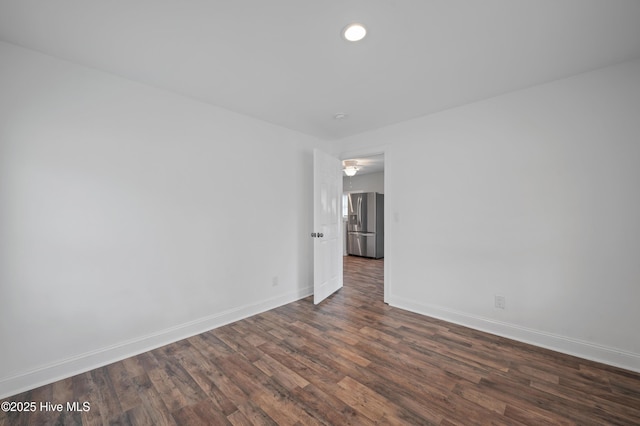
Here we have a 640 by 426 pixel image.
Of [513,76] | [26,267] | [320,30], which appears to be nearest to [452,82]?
[513,76]

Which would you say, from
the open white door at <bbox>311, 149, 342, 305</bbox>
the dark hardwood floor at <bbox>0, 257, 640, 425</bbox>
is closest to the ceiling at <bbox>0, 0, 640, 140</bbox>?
the open white door at <bbox>311, 149, 342, 305</bbox>

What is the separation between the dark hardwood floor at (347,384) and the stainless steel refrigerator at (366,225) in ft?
14.6

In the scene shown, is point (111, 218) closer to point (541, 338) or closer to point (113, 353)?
point (113, 353)

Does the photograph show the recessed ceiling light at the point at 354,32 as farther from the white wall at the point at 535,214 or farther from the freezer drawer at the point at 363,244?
the freezer drawer at the point at 363,244

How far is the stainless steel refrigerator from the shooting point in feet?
23.2

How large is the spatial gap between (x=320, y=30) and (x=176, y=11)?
885mm

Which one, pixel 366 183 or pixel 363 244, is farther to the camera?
pixel 366 183

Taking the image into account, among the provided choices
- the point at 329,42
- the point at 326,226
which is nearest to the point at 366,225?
the point at 326,226

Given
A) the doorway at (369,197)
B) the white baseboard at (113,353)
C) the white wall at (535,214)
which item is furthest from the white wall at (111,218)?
the white wall at (535,214)

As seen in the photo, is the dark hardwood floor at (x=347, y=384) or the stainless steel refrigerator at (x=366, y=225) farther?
the stainless steel refrigerator at (x=366, y=225)

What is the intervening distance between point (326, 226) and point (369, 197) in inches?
148

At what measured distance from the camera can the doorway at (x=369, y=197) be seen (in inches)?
148

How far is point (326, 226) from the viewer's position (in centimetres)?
368

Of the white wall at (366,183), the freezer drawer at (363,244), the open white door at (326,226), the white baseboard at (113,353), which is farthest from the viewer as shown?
the white wall at (366,183)
